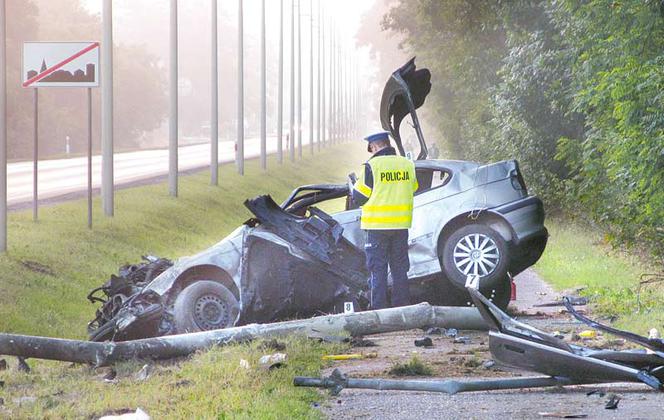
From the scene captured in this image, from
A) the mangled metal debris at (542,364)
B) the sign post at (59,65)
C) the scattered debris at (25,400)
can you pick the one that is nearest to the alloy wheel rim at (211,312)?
the scattered debris at (25,400)

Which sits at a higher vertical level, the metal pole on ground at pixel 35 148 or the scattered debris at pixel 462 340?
the metal pole on ground at pixel 35 148

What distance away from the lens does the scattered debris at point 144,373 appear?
10.9m

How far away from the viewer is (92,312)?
700 inches

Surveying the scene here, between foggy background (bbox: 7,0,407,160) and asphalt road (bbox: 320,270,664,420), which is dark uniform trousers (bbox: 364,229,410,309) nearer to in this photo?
asphalt road (bbox: 320,270,664,420)

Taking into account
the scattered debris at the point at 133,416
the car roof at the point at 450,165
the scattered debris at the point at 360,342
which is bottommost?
the scattered debris at the point at 360,342

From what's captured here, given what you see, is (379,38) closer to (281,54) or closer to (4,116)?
(281,54)

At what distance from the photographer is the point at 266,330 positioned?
39.4ft

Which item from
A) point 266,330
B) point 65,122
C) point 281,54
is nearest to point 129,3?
point 65,122

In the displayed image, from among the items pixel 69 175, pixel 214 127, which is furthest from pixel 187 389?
pixel 214 127

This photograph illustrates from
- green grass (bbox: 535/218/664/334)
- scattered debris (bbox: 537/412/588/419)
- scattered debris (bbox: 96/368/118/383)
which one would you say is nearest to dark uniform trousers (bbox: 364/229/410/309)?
green grass (bbox: 535/218/664/334)

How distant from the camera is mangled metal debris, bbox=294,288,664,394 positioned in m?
8.98

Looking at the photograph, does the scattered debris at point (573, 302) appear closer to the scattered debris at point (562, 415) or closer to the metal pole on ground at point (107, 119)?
the scattered debris at point (562, 415)

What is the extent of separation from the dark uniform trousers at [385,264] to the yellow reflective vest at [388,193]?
0.09 metres

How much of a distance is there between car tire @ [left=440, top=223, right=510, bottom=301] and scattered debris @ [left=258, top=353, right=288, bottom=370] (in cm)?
319
